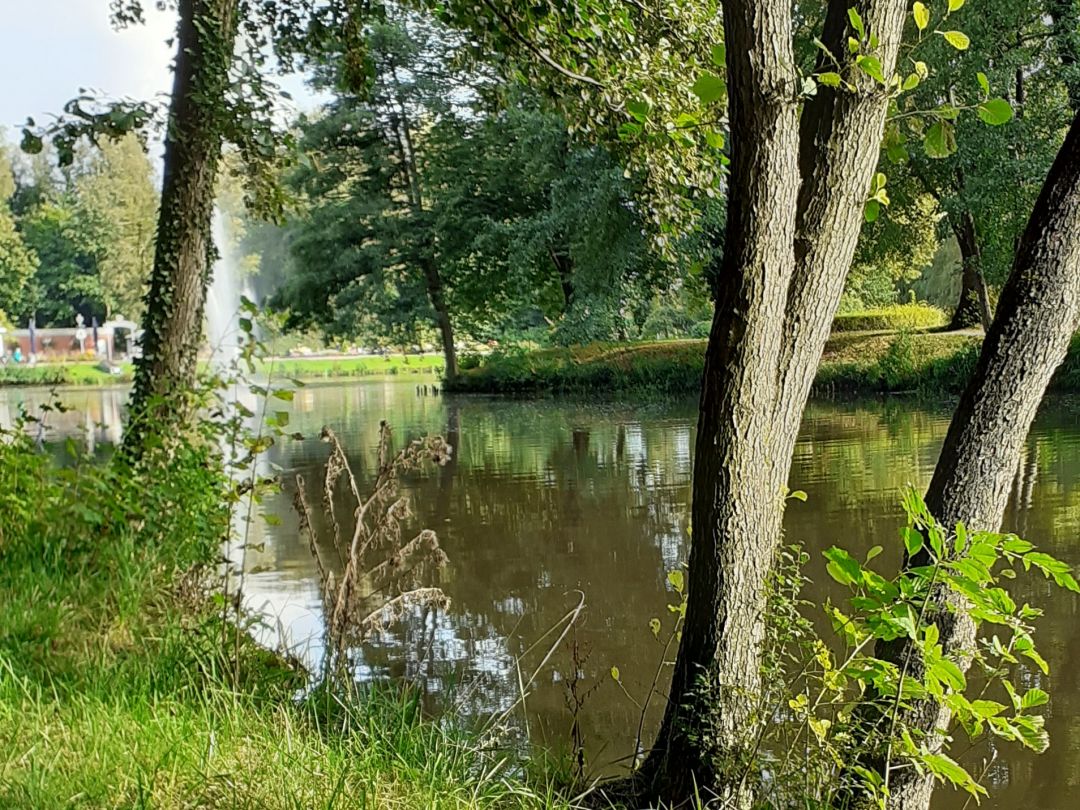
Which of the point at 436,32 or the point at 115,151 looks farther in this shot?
the point at 115,151

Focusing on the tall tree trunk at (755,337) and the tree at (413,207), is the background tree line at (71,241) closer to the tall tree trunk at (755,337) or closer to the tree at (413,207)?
the tree at (413,207)

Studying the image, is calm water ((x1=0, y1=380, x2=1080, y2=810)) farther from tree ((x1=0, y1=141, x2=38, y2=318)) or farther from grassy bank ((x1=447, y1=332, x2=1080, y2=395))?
tree ((x1=0, y1=141, x2=38, y2=318))

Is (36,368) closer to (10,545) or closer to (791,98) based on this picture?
(10,545)

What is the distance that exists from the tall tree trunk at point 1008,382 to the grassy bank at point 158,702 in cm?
102

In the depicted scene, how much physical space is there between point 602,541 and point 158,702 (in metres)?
4.27

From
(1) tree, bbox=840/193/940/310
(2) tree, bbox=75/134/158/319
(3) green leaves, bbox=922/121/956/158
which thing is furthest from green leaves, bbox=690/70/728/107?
(2) tree, bbox=75/134/158/319

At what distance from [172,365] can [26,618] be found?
6.74ft

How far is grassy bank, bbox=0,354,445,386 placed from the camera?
33.8 metres

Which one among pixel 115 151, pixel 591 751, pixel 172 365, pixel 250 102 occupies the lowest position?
pixel 591 751

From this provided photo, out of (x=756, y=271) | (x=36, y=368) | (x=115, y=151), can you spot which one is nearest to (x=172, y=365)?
(x=756, y=271)

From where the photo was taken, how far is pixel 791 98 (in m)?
2.12

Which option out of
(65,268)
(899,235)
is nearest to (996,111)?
(899,235)

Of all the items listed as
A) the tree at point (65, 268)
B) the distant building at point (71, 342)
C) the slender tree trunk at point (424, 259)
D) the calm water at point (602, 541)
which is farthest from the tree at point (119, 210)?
the calm water at point (602, 541)

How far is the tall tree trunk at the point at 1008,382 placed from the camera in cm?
206
